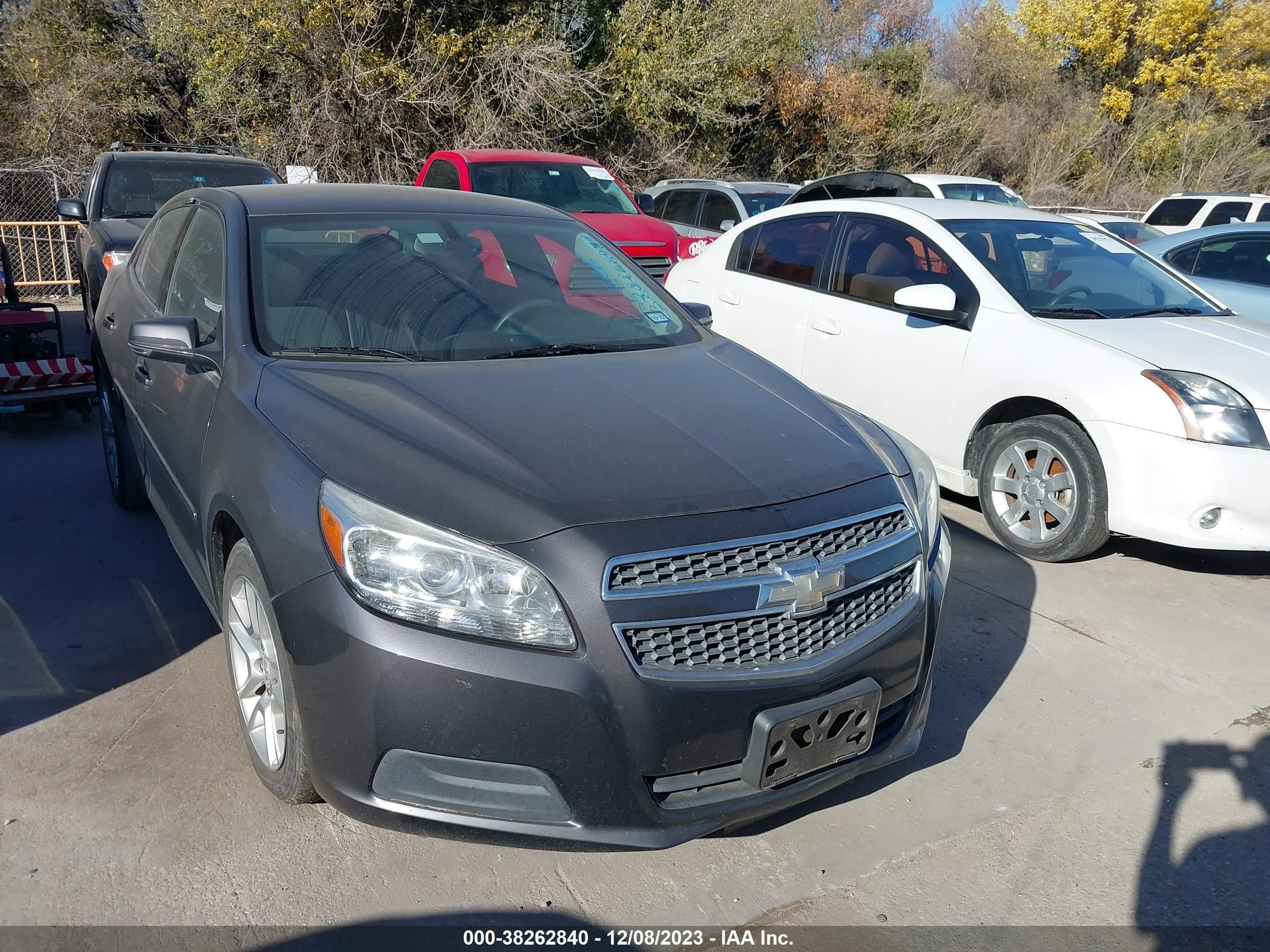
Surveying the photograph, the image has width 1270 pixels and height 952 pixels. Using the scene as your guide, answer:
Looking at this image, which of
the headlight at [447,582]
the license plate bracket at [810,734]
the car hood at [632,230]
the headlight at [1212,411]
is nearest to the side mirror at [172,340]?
the headlight at [447,582]

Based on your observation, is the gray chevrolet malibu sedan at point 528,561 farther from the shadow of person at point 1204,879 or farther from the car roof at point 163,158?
the car roof at point 163,158

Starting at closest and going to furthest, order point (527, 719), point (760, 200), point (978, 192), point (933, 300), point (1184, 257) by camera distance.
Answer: point (527, 719) → point (933, 300) → point (1184, 257) → point (760, 200) → point (978, 192)

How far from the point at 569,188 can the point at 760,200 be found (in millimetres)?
3114

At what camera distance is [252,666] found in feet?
9.71

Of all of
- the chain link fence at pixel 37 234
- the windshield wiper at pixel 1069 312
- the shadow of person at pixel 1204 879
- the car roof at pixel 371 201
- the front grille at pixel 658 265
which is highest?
the car roof at pixel 371 201

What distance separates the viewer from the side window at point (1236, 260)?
805 cm

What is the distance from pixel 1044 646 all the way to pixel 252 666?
3.05 m

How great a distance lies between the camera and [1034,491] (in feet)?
16.8

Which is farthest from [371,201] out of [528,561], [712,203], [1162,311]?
[712,203]

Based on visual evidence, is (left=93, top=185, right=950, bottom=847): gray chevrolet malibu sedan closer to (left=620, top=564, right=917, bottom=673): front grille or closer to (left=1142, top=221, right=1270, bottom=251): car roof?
(left=620, top=564, right=917, bottom=673): front grille

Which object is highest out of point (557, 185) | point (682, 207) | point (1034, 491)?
point (557, 185)

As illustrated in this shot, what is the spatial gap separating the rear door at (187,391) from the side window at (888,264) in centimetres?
342

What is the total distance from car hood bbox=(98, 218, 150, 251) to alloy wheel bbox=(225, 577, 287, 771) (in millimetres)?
4503

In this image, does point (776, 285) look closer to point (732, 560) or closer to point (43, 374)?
point (732, 560)
